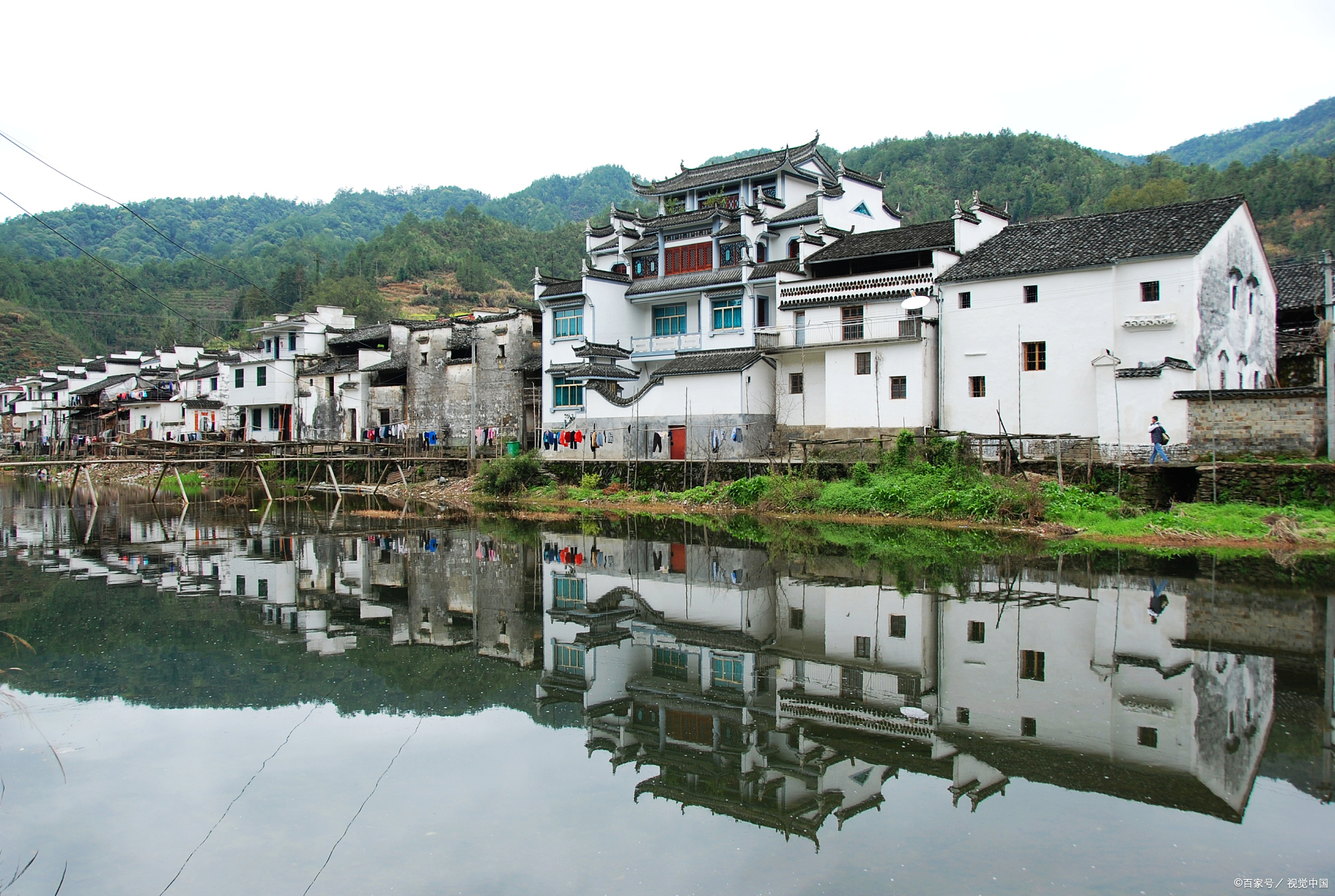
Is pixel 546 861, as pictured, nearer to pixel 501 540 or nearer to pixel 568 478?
pixel 501 540

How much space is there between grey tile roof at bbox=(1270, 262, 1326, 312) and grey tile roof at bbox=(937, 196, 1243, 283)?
311 inches

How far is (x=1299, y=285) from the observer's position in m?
34.9

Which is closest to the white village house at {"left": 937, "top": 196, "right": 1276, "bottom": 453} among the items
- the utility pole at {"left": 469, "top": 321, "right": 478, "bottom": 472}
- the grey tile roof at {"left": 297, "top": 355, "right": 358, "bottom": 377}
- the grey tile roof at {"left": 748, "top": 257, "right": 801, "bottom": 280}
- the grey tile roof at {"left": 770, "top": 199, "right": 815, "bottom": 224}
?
the grey tile roof at {"left": 748, "top": 257, "right": 801, "bottom": 280}

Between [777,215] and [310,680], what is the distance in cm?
3223

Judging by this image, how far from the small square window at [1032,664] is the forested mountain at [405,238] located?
4611cm

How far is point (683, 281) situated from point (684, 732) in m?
30.8

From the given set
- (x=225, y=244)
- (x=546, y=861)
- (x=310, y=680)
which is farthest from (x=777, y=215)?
(x=225, y=244)

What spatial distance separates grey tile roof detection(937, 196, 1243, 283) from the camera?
27.3m

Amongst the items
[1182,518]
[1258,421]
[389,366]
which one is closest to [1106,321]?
[1258,421]

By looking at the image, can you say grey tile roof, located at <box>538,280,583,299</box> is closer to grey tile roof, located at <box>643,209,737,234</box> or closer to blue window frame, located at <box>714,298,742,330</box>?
grey tile roof, located at <box>643,209,737,234</box>

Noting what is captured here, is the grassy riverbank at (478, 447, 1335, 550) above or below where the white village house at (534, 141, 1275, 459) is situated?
below

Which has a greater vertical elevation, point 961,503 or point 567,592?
point 961,503

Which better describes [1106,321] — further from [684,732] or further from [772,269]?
[684,732]

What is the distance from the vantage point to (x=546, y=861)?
6.92m
